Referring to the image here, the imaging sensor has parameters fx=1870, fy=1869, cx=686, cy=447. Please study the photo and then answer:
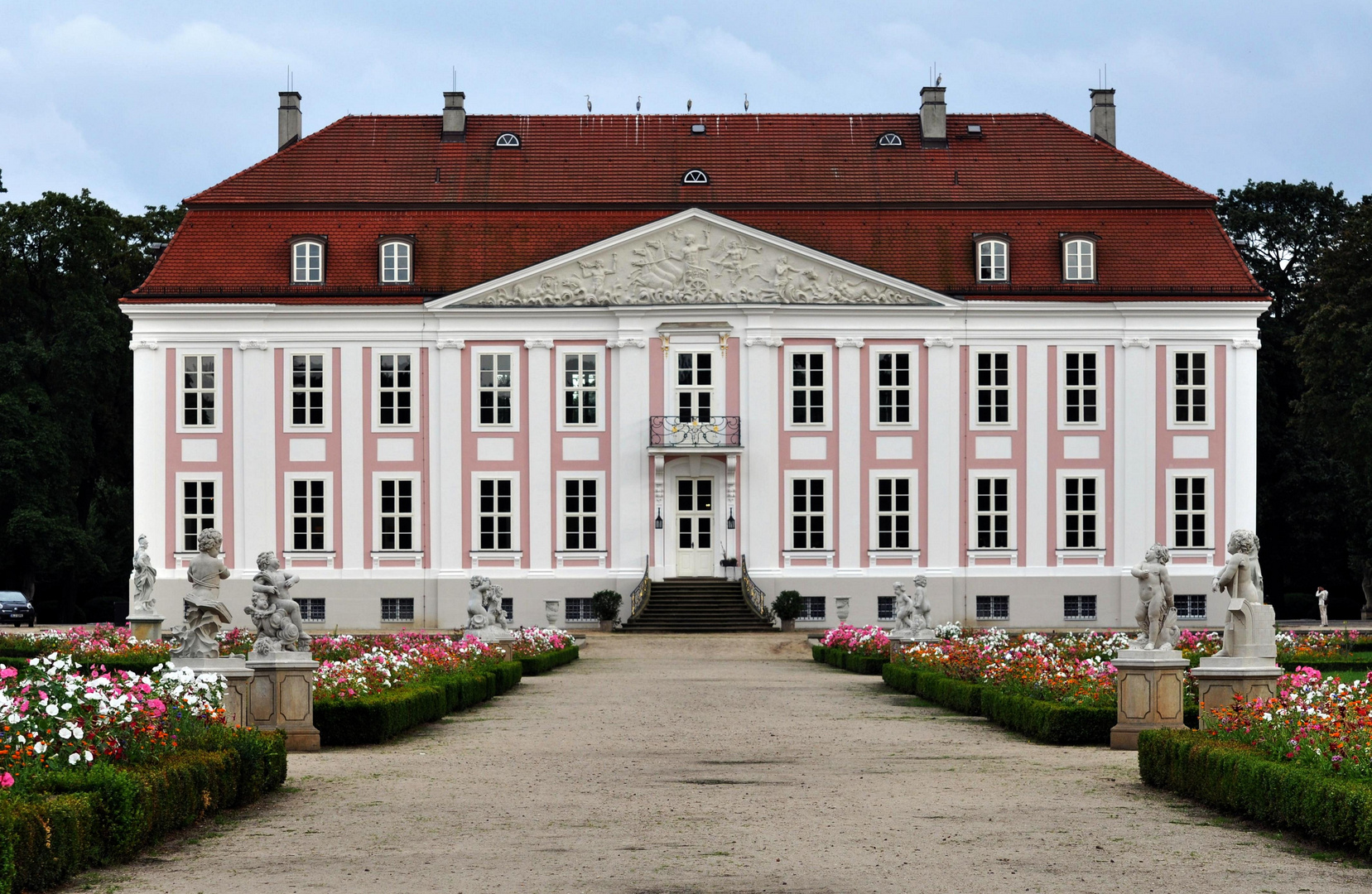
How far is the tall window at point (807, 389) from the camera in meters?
49.8

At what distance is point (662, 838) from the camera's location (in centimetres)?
1259

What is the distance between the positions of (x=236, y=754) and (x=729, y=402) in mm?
35990

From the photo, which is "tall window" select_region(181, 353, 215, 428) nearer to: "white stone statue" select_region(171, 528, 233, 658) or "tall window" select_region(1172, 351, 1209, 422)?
"tall window" select_region(1172, 351, 1209, 422)

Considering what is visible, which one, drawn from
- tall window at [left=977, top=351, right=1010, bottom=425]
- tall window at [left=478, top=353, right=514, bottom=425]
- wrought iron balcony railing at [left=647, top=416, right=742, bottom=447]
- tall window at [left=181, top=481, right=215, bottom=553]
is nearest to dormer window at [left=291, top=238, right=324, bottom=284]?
tall window at [left=478, top=353, right=514, bottom=425]

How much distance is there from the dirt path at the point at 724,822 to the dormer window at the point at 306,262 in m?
29.7

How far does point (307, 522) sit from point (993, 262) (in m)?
19.5

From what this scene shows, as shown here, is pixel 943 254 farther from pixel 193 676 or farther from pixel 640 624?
pixel 193 676

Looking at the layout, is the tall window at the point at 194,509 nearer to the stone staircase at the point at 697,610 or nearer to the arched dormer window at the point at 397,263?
the arched dormer window at the point at 397,263

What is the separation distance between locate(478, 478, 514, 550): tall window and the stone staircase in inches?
173

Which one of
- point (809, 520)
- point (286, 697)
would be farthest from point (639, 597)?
point (286, 697)

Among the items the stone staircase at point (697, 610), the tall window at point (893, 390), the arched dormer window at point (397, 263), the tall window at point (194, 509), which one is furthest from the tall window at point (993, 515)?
the tall window at point (194, 509)

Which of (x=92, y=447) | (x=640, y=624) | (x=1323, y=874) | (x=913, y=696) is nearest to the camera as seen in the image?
(x=1323, y=874)

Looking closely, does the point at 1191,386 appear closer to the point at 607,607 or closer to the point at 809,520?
the point at 809,520

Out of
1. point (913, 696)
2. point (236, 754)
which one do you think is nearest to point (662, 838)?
point (236, 754)
